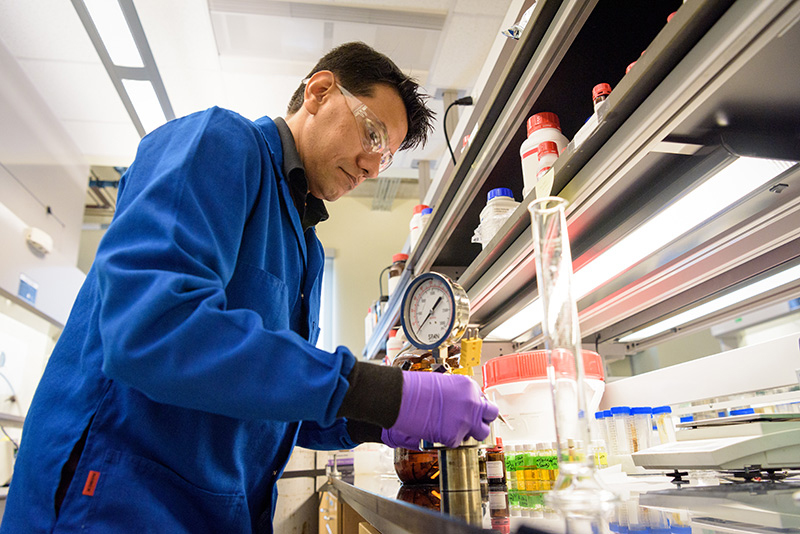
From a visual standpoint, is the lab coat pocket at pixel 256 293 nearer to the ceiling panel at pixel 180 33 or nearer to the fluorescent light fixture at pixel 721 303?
the fluorescent light fixture at pixel 721 303

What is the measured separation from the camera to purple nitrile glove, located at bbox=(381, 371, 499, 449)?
86 cm

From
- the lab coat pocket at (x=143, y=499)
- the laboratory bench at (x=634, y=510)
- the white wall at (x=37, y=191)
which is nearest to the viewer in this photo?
the laboratory bench at (x=634, y=510)

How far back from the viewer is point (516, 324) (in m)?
2.13

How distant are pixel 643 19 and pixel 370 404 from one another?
1091 millimetres

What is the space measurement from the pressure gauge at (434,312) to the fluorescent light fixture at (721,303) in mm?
998

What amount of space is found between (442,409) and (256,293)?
0.44 metres

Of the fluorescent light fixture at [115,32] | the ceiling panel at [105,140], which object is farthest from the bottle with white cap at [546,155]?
the ceiling panel at [105,140]

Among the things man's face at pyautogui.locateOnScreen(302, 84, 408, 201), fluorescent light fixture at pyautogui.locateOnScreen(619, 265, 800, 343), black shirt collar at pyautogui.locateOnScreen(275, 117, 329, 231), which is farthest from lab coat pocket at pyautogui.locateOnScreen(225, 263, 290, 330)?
fluorescent light fixture at pyautogui.locateOnScreen(619, 265, 800, 343)

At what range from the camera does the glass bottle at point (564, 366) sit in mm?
701

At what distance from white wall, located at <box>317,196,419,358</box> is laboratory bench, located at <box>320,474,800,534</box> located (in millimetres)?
4460

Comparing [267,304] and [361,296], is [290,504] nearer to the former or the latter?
[267,304]

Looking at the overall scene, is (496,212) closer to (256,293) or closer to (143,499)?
(256,293)


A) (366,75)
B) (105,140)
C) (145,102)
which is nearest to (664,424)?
(366,75)

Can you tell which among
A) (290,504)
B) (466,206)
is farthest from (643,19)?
(290,504)
